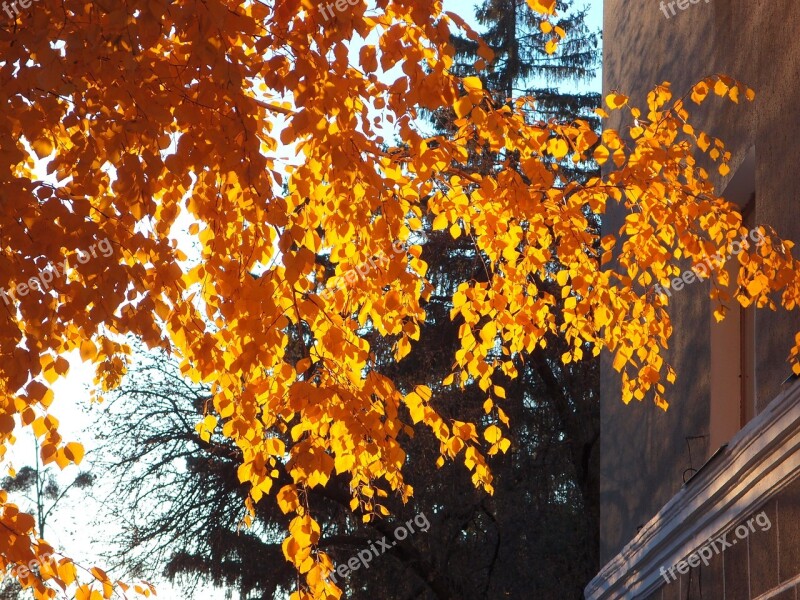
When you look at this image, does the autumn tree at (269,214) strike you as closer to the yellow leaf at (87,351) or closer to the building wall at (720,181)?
the yellow leaf at (87,351)

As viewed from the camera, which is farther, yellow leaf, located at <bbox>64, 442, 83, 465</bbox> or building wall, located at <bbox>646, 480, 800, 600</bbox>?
building wall, located at <bbox>646, 480, 800, 600</bbox>

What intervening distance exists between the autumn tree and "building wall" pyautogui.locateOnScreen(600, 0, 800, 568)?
0.53 m

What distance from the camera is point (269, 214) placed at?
308 cm

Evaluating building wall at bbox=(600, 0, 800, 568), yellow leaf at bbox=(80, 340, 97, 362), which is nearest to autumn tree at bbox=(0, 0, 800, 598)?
yellow leaf at bbox=(80, 340, 97, 362)

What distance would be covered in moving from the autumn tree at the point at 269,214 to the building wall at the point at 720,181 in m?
0.53

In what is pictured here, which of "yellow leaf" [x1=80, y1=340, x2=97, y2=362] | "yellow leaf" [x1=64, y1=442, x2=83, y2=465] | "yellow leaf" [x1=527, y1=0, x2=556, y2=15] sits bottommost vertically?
"yellow leaf" [x1=64, y1=442, x2=83, y2=465]

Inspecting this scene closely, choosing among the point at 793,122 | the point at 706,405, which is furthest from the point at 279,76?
the point at 706,405

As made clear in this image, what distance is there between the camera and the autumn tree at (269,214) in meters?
2.84

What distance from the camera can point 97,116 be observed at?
3141mm

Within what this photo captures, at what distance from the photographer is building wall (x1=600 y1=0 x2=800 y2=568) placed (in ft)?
16.4

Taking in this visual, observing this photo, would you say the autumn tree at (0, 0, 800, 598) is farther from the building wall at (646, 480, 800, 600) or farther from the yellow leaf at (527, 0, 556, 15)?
the building wall at (646, 480, 800, 600)

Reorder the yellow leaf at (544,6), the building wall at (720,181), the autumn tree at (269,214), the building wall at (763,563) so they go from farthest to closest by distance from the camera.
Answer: the building wall at (720,181)
the building wall at (763,563)
the yellow leaf at (544,6)
the autumn tree at (269,214)

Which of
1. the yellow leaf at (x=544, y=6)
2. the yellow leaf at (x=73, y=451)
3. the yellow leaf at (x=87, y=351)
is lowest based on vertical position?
the yellow leaf at (x=73, y=451)

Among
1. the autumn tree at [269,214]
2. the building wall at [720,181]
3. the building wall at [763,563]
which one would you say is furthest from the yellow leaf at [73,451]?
the building wall at [720,181]
